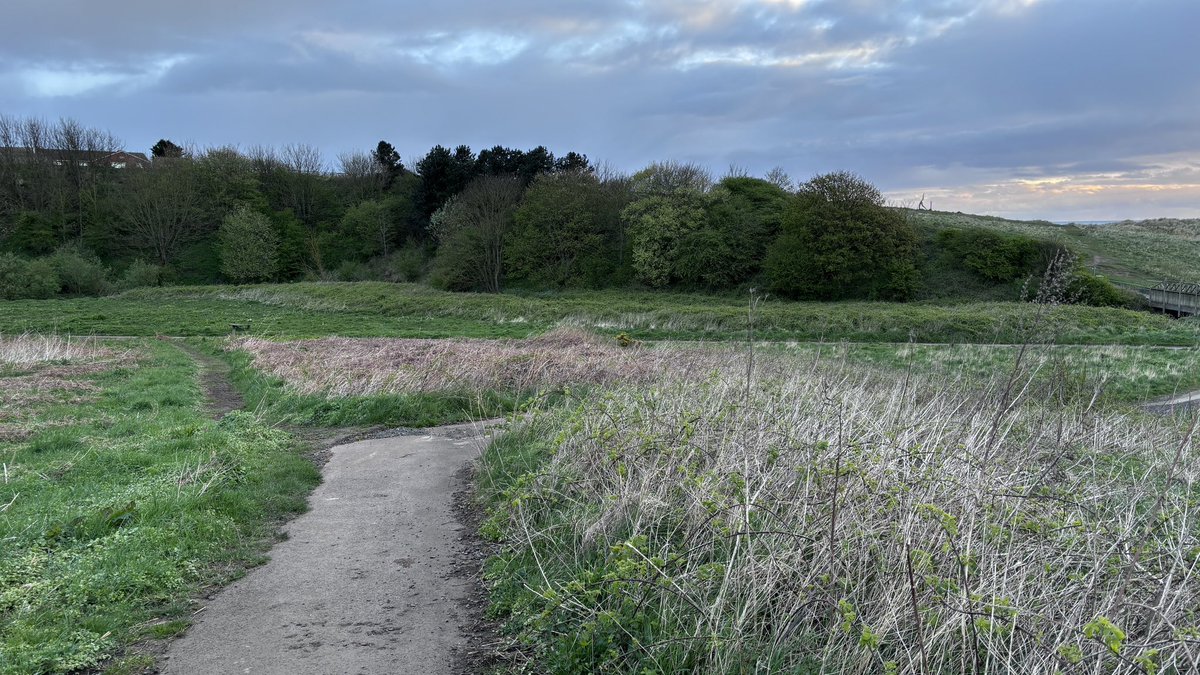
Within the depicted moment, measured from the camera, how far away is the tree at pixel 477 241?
54.6m

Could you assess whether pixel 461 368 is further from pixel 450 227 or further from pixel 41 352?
pixel 450 227

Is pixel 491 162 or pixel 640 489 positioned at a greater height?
pixel 491 162

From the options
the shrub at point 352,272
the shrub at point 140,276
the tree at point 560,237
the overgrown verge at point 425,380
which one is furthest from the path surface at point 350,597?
the shrub at point 352,272

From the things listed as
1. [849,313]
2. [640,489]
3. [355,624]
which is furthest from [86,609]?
[849,313]

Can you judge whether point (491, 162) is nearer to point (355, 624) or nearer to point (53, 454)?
point (53, 454)

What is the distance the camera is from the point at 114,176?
6975 centimetres

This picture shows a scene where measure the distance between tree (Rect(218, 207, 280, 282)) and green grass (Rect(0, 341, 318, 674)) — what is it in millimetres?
53678

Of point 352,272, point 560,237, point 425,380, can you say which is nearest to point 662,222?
point 560,237

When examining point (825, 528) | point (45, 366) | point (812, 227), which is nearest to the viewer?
point (825, 528)

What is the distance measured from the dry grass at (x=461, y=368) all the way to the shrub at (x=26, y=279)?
39674 mm

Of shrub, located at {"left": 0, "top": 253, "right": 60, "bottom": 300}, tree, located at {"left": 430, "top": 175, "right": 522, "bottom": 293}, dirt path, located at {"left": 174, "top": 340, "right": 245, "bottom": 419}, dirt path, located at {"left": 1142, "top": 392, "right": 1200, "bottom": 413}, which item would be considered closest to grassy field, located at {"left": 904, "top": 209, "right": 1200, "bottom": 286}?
tree, located at {"left": 430, "top": 175, "right": 522, "bottom": 293}

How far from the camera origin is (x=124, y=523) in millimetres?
6672

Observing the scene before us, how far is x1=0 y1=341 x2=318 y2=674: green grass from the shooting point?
4965mm

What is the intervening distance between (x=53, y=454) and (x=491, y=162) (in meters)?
59.3
